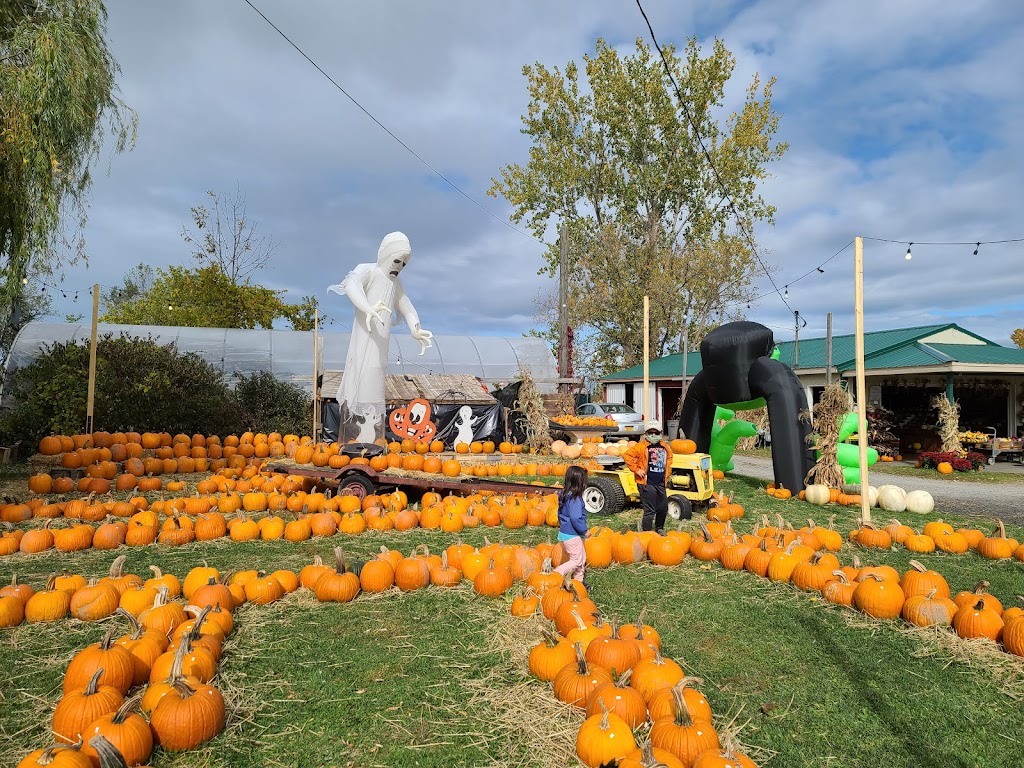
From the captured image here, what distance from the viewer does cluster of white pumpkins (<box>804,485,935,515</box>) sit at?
9.22m

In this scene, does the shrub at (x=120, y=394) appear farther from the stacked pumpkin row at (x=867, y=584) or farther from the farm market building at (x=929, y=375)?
the farm market building at (x=929, y=375)

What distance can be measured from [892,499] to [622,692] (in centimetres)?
822

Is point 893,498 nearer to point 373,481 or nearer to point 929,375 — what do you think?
point 373,481

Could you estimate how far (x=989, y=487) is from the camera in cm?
1308

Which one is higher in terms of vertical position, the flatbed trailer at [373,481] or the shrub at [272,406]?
the shrub at [272,406]

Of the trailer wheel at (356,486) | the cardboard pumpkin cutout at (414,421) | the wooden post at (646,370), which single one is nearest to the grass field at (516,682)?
the trailer wheel at (356,486)

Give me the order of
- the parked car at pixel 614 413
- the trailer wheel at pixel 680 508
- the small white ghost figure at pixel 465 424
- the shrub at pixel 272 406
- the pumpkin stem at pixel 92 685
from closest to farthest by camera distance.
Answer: the pumpkin stem at pixel 92 685 → the trailer wheel at pixel 680 508 → the small white ghost figure at pixel 465 424 → the shrub at pixel 272 406 → the parked car at pixel 614 413

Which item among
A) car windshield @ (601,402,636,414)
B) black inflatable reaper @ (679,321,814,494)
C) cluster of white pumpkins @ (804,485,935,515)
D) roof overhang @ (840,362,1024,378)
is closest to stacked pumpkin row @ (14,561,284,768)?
cluster of white pumpkins @ (804,485,935,515)

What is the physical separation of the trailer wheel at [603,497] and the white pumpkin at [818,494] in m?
3.27

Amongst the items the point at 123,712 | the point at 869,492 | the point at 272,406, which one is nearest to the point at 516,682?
the point at 123,712

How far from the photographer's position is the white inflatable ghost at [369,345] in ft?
40.0

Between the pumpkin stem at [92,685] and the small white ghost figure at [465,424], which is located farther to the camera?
the small white ghost figure at [465,424]

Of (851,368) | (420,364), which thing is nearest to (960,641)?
(851,368)

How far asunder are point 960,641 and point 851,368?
68.1 ft
